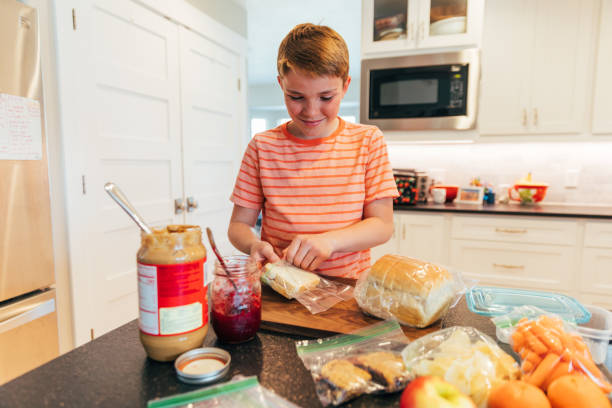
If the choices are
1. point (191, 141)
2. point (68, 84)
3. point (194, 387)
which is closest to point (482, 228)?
point (191, 141)

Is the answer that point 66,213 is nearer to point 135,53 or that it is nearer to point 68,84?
point 68,84

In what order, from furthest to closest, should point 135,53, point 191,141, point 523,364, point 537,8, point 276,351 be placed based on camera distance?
1. point 191,141
2. point 537,8
3. point 135,53
4. point 276,351
5. point 523,364

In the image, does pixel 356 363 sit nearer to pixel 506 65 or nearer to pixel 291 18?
pixel 506 65

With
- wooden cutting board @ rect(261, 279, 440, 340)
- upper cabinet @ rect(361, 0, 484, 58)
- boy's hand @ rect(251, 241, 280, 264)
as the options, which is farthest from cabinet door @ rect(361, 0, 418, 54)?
wooden cutting board @ rect(261, 279, 440, 340)

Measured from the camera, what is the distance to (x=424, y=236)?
2.55 meters

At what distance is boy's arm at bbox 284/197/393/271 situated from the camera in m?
0.91

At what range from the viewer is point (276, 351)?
649 mm

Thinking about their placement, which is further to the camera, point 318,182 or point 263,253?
point 318,182

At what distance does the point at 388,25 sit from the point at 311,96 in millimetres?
2023

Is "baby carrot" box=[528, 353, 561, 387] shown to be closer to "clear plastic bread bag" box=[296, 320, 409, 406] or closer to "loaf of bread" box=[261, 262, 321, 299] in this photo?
"clear plastic bread bag" box=[296, 320, 409, 406]

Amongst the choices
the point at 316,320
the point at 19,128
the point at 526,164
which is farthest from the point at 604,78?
the point at 19,128

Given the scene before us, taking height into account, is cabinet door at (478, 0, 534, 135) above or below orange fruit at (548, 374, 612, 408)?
above

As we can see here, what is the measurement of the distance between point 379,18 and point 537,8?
103cm

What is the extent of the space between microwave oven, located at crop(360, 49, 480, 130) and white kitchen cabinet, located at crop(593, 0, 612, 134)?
73cm
